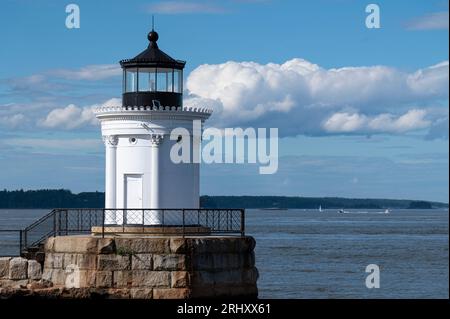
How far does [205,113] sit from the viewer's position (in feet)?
86.9

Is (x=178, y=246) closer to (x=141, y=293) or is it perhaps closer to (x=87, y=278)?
(x=141, y=293)

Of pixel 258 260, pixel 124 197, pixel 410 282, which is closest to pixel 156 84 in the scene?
pixel 124 197

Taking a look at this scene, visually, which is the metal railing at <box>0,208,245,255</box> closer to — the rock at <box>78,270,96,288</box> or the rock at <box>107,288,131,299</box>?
the rock at <box>78,270,96,288</box>

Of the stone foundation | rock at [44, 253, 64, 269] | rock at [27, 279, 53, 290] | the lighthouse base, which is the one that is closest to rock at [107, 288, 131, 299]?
the stone foundation

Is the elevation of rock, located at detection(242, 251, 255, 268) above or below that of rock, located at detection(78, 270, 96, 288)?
above

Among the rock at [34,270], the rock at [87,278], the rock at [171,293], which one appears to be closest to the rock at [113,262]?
the rock at [87,278]

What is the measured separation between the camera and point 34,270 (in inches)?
1002

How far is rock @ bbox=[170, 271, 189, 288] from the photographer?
947 inches

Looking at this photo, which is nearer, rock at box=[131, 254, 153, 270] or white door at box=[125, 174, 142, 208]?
rock at box=[131, 254, 153, 270]

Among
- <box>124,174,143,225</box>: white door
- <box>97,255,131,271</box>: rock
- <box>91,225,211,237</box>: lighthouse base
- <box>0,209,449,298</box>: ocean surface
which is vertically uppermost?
<box>124,174,143,225</box>: white door

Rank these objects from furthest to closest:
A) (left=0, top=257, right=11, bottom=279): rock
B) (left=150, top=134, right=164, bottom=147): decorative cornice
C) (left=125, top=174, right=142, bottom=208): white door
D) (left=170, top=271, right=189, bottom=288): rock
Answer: (left=125, top=174, right=142, bottom=208): white door < (left=150, top=134, right=164, bottom=147): decorative cornice < (left=0, top=257, right=11, bottom=279): rock < (left=170, top=271, right=189, bottom=288): rock

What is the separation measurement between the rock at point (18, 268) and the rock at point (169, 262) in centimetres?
326

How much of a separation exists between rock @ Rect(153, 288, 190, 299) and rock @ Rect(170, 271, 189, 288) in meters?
0.08

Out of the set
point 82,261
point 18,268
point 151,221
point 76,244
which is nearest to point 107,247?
point 82,261
